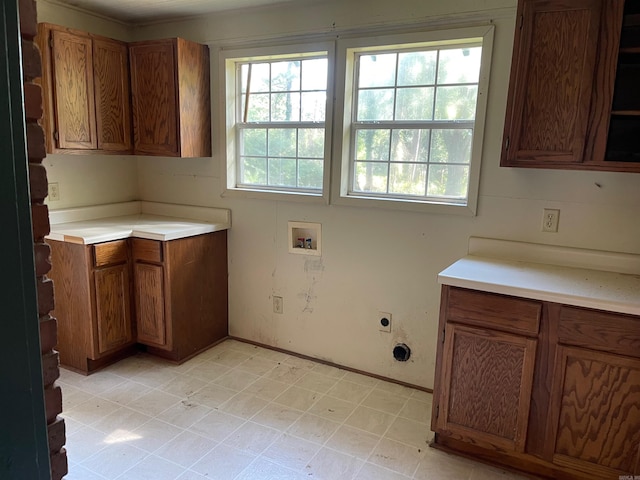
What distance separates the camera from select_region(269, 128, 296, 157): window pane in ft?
10.2

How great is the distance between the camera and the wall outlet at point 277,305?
325cm

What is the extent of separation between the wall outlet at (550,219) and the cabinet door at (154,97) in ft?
7.48

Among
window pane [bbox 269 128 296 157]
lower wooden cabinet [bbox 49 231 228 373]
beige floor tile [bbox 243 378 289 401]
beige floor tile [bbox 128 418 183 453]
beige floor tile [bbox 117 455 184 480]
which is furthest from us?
window pane [bbox 269 128 296 157]

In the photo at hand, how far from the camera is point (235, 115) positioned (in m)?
3.27

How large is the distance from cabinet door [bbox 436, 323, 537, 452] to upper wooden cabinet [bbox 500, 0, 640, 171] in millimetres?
828

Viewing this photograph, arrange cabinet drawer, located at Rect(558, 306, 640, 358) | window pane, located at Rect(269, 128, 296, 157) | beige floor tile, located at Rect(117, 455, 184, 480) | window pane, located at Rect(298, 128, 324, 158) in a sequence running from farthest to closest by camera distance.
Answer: window pane, located at Rect(269, 128, 296, 157), window pane, located at Rect(298, 128, 324, 158), beige floor tile, located at Rect(117, 455, 184, 480), cabinet drawer, located at Rect(558, 306, 640, 358)

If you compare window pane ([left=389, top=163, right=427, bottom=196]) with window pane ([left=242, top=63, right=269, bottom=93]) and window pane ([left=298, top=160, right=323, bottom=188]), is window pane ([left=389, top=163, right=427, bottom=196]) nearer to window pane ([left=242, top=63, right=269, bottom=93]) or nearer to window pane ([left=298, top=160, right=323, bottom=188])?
window pane ([left=298, top=160, right=323, bottom=188])

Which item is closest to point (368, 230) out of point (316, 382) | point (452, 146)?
point (452, 146)

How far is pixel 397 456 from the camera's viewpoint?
86.1 inches

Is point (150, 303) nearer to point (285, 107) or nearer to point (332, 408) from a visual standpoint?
point (332, 408)

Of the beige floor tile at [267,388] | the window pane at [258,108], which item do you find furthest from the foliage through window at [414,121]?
the beige floor tile at [267,388]

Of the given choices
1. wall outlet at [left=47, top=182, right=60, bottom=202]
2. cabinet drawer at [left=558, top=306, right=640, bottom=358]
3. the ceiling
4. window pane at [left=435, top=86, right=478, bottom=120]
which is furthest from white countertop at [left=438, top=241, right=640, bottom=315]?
wall outlet at [left=47, top=182, right=60, bottom=202]

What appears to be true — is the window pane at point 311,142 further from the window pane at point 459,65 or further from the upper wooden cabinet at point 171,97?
the window pane at point 459,65

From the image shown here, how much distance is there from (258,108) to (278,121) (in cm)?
19
